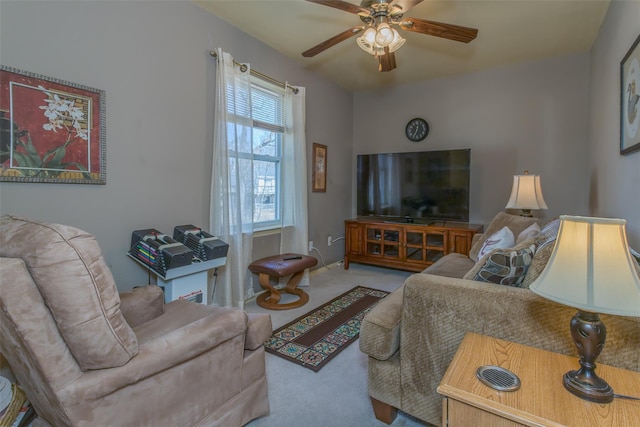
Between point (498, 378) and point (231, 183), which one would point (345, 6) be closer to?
point (231, 183)

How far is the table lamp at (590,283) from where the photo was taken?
843 mm

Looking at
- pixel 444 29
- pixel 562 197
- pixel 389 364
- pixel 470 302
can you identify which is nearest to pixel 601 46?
pixel 562 197

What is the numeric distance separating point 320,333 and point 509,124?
332 cm

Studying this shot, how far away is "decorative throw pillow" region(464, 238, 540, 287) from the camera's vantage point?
138cm

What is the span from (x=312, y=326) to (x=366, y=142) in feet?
10.00

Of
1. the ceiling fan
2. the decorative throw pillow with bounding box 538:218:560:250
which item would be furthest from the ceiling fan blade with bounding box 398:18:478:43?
the decorative throw pillow with bounding box 538:218:560:250

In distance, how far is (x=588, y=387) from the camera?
36.0 inches

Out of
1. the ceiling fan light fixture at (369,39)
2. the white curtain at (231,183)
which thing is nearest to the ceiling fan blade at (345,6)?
the ceiling fan light fixture at (369,39)

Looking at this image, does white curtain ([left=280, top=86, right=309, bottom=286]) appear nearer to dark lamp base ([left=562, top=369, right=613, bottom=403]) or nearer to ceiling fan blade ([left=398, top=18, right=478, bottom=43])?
ceiling fan blade ([left=398, top=18, right=478, bottom=43])

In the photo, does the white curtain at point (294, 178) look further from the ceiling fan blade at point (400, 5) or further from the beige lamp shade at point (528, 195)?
the beige lamp shade at point (528, 195)

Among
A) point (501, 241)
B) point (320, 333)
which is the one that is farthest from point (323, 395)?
point (501, 241)

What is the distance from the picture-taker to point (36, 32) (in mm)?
1750

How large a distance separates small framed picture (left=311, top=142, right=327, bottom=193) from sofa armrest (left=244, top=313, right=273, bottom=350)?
265 centimetres

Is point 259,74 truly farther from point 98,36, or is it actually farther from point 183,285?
point 183,285
